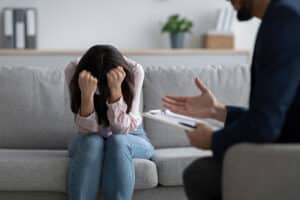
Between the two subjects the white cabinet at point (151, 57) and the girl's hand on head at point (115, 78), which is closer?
the girl's hand on head at point (115, 78)

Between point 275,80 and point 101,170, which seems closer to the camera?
point 275,80

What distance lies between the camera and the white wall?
16.6ft

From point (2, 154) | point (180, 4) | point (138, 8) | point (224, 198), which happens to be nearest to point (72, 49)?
point (138, 8)

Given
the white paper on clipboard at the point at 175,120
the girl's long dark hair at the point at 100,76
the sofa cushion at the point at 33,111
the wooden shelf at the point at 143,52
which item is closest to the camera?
the white paper on clipboard at the point at 175,120

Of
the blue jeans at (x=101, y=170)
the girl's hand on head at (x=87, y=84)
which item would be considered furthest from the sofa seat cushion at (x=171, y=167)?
the girl's hand on head at (x=87, y=84)

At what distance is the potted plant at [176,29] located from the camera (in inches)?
200

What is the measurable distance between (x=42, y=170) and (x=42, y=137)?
52 centimetres

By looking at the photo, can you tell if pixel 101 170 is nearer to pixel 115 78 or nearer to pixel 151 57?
pixel 115 78

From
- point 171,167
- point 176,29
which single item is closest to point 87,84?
point 171,167

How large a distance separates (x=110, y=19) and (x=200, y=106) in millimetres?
2936

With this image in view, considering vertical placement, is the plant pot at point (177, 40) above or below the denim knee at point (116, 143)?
above

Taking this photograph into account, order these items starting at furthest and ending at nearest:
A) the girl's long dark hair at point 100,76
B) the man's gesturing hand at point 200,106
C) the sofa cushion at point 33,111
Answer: the sofa cushion at point 33,111
the girl's long dark hair at point 100,76
the man's gesturing hand at point 200,106

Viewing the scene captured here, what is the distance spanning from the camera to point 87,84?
283 cm

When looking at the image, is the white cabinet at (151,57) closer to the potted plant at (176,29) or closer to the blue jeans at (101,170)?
the potted plant at (176,29)
